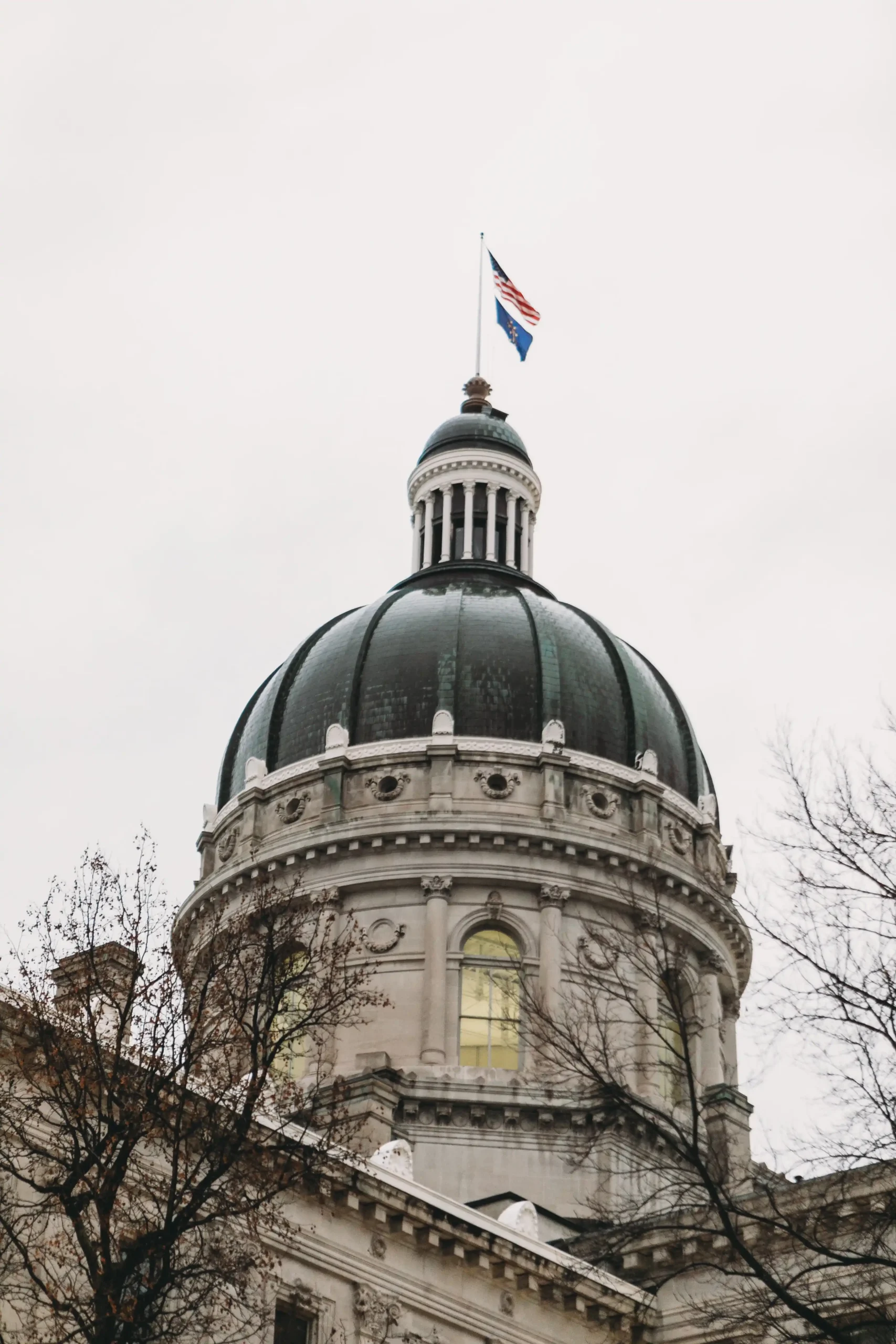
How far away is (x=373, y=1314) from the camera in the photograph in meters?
32.7

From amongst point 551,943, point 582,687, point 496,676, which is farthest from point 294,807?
point 582,687

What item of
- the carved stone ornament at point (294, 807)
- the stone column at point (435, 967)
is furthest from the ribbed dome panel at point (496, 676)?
the stone column at point (435, 967)

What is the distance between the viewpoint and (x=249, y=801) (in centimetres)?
5588

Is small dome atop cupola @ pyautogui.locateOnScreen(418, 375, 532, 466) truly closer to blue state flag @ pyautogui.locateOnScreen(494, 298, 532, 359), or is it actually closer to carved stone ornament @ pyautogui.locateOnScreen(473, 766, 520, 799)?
blue state flag @ pyautogui.locateOnScreen(494, 298, 532, 359)

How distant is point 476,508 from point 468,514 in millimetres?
654

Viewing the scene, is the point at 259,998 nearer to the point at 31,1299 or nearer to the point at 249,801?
the point at 31,1299

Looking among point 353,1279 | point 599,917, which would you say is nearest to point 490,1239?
point 353,1279

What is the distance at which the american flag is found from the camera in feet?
228

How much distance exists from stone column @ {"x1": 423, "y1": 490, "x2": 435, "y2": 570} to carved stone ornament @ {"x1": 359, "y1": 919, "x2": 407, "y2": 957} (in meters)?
15.4

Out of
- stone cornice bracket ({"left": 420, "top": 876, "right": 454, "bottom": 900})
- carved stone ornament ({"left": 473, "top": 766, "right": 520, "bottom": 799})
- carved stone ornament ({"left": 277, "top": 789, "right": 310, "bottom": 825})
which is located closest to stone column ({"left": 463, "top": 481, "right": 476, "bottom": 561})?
carved stone ornament ({"left": 473, "top": 766, "right": 520, "bottom": 799})

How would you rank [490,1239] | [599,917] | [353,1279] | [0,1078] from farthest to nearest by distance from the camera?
[599,917] → [490,1239] → [353,1279] → [0,1078]

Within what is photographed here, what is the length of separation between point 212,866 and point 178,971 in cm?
3081

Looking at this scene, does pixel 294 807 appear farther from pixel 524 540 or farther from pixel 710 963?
pixel 524 540

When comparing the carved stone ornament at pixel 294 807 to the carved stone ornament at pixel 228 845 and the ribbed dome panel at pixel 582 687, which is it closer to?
the carved stone ornament at pixel 228 845
